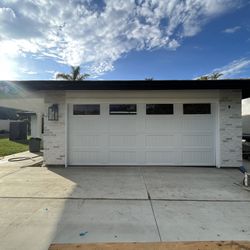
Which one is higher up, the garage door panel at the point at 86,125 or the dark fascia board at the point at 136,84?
the dark fascia board at the point at 136,84

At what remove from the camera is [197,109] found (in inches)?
322

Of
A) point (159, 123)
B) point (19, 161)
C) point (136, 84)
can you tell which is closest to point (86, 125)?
point (136, 84)

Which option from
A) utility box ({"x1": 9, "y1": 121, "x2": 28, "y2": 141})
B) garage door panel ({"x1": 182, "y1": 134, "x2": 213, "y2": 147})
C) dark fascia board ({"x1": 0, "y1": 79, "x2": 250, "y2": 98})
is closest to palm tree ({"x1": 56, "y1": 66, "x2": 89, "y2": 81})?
utility box ({"x1": 9, "y1": 121, "x2": 28, "y2": 141})

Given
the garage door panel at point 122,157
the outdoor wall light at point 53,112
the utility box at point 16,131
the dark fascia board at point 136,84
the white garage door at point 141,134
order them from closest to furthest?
1. the dark fascia board at point 136,84
2. the outdoor wall light at point 53,112
3. the white garage door at point 141,134
4. the garage door panel at point 122,157
5. the utility box at point 16,131

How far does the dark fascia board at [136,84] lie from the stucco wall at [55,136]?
2.29 ft

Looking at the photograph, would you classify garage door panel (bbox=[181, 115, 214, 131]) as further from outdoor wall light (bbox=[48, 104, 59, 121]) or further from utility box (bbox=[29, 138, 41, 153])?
utility box (bbox=[29, 138, 41, 153])

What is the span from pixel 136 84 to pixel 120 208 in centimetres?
413

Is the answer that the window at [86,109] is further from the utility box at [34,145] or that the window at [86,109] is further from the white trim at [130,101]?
the utility box at [34,145]

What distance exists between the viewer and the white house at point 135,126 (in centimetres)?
808

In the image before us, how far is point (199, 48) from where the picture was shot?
11.6m

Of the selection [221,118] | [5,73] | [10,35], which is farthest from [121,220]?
[10,35]

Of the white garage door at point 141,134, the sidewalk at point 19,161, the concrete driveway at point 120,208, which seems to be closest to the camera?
the concrete driveway at point 120,208

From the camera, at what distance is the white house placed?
8.08 meters

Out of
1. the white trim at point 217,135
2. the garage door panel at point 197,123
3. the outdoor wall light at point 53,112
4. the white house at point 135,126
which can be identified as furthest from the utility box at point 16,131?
the white trim at point 217,135
